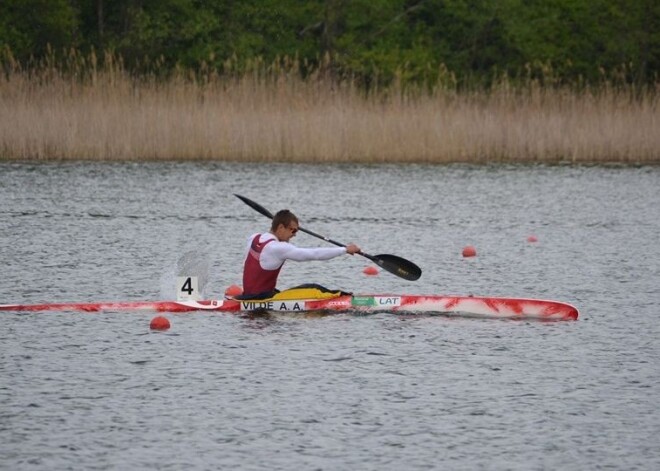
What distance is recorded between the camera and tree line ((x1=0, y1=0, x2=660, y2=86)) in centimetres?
3554

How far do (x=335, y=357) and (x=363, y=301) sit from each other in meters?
1.79

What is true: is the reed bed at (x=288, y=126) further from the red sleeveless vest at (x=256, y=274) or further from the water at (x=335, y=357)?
the red sleeveless vest at (x=256, y=274)

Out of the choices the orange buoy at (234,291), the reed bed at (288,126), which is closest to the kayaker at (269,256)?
the orange buoy at (234,291)

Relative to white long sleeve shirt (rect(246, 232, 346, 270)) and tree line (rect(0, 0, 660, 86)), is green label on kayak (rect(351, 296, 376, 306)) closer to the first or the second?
white long sleeve shirt (rect(246, 232, 346, 270))

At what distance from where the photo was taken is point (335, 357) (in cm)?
1041

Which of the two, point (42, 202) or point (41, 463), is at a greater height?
point (42, 202)

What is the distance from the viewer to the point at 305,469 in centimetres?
757

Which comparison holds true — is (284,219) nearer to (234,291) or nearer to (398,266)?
(234,291)

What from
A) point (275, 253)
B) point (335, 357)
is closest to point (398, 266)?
point (275, 253)

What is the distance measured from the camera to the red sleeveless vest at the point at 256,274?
474 inches

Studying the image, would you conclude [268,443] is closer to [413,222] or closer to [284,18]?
[413,222]

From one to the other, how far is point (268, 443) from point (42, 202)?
13.3m

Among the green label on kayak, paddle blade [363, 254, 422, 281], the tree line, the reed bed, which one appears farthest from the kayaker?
the tree line

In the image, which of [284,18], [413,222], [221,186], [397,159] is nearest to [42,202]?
[221,186]
